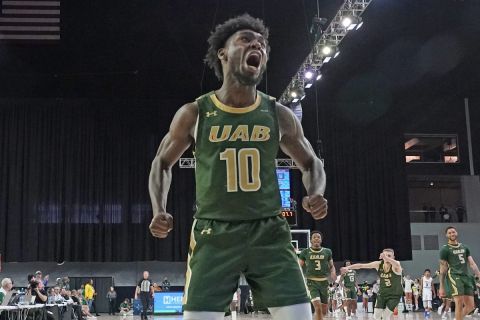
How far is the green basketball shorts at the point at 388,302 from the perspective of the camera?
10867mm

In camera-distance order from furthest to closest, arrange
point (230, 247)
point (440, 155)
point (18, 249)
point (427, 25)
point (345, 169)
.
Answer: point (440, 155)
point (345, 169)
point (18, 249)
point (427, 25)
point (230, 247)

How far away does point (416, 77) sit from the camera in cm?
2214

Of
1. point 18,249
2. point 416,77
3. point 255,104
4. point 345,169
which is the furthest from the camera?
point 345,169

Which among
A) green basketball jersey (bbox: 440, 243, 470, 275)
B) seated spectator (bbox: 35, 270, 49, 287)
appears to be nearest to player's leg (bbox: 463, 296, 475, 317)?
green basketball jersey (bbox: 440, 243, 470, 275)

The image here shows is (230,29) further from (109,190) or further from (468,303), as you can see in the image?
(109,190)

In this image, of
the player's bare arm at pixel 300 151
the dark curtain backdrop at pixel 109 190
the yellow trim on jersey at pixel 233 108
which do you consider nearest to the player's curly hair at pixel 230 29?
the yellow trim on jersey at pixel 233 108

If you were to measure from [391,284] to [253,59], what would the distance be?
8798 mm

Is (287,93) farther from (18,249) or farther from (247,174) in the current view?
(247,174)

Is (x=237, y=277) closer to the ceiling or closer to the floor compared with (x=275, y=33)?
closer to the floor

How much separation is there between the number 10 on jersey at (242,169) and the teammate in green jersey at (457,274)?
25.2 ft

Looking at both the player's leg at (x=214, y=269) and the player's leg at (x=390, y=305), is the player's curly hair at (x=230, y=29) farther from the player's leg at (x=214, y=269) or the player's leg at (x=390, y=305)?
the player's leg at (x=390, y=305)

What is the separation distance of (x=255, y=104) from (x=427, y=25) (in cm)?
1545

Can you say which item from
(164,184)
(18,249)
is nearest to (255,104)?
(164,184)

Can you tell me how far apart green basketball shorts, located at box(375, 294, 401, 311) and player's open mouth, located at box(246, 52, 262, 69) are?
8.76 metres
